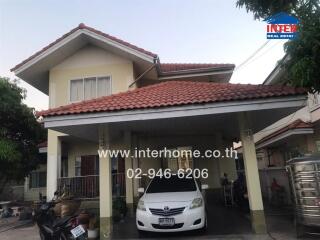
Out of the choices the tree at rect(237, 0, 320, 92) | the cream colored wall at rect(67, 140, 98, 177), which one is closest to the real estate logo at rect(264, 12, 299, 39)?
the tree at rect(237, 0, 320, 92)

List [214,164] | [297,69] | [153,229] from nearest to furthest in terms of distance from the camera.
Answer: [297,69] → [153,229] → [214,164]

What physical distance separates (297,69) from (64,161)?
1181 centimetres

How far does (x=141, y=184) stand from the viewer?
13.2 metres

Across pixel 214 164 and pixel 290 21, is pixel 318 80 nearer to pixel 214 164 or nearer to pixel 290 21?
pixel 290 21

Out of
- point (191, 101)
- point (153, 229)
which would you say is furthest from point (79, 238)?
A: point (191, 101)

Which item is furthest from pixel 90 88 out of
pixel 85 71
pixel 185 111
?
pixel 185 111

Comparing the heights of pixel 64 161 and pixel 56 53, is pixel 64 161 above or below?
below

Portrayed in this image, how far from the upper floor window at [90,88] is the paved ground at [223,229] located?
5.38 meters

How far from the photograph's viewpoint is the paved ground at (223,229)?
7.45 meters

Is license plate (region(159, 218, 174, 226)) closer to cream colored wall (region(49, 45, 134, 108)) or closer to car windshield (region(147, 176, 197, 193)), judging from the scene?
car windshield (region(147, 176, 197, 193))

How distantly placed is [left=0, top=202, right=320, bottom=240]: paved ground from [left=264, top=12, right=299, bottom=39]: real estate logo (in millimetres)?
4480

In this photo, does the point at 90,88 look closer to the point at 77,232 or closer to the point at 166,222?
the point at 77,232

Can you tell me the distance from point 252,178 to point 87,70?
341 inches

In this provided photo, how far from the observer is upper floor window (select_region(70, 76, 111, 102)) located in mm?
13180
